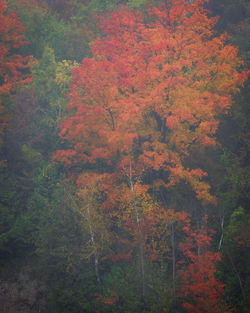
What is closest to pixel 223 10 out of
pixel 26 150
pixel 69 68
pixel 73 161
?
pixel 69 68

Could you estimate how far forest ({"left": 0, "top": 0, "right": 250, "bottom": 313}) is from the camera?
47.6 ft

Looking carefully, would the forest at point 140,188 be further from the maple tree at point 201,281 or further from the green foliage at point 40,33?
the green foliage at point 40,33

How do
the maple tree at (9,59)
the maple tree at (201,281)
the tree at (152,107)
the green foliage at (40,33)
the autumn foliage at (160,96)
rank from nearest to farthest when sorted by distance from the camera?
the maple tree at (201,281), the tree at (152,107), the autumn foliage at (160,96), the maple tree at (9,59), the green foliage at (40,33)

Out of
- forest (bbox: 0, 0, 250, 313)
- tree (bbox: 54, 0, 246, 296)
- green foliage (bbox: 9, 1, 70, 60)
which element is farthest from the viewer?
green foliage (bbox: 9, 1, 70, 60)

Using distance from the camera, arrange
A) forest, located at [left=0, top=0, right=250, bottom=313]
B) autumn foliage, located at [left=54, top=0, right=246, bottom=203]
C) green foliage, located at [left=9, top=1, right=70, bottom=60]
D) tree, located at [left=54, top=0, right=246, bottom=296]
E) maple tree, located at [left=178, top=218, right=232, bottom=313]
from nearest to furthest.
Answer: maple tree, located at [left=178, top=218, right=232, bottom=313], forest, located at [left=0, top=0, right=250, bottom=313], tree, located at [left=54, top=0, right=246, bottom=296], autumn foliage, located at [left=54, top=0, right=246, bottom=203], green foliage, located at [left=9, top=1, right=70, bottom=60]

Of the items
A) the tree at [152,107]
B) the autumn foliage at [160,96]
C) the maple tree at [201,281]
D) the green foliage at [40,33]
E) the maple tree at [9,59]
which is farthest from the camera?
the green foliage at [40,33]

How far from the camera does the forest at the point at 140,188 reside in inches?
571

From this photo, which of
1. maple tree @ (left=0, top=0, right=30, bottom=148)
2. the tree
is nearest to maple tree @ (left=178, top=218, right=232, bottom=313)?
the tree

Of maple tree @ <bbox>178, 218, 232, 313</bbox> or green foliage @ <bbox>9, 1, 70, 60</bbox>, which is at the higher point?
green foliage @ <bbox>9, 1, 70, 60</bbox>

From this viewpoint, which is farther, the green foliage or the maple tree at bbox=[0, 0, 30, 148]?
the green foliage

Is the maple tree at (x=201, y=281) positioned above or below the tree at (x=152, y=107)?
below

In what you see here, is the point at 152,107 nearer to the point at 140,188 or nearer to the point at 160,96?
the point at 160,96

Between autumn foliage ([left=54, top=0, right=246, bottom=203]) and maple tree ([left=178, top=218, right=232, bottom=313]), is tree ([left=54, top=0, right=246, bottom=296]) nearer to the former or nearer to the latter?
autumn foliage ([left=54, top=0, right=246, bottom=203])

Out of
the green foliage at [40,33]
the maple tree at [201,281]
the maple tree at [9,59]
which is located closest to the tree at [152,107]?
the maple tree at [201,281]
